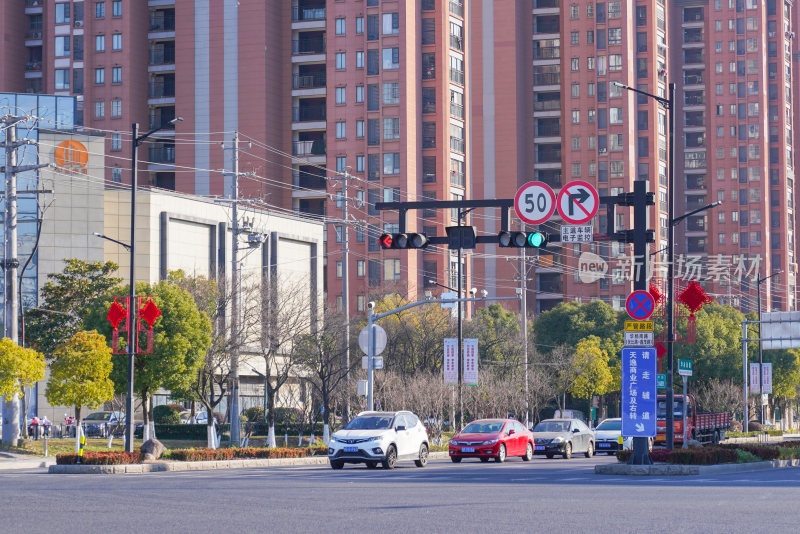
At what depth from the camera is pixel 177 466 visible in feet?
108

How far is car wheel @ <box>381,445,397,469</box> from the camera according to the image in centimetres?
3197

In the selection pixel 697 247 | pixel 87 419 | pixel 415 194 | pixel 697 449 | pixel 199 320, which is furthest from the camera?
pixel 697 247

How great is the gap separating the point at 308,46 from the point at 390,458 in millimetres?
71158

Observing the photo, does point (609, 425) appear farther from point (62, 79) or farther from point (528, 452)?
point (62, 79)

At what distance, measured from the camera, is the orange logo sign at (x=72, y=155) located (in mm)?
70438

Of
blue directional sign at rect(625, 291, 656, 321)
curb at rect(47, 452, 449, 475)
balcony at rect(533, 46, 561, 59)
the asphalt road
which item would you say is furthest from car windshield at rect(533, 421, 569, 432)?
balcony at rect(533, 46, 561, 59)

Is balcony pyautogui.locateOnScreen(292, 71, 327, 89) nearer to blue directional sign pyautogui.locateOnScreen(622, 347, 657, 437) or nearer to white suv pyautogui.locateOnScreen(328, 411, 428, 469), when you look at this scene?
white suv pyautogui.locateOnScreen(328, 411, 428, 469)

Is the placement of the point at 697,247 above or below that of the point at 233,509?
above

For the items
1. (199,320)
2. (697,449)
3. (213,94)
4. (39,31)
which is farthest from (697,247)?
(697,449)

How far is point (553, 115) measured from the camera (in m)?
111

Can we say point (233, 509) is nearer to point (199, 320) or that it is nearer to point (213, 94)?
point (199, 320)

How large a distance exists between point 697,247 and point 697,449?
96.4 m

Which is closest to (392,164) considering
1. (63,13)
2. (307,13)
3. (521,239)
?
(307,13)

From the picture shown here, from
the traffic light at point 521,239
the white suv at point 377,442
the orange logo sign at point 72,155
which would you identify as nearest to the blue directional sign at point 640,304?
the traffic light at point 521,239
